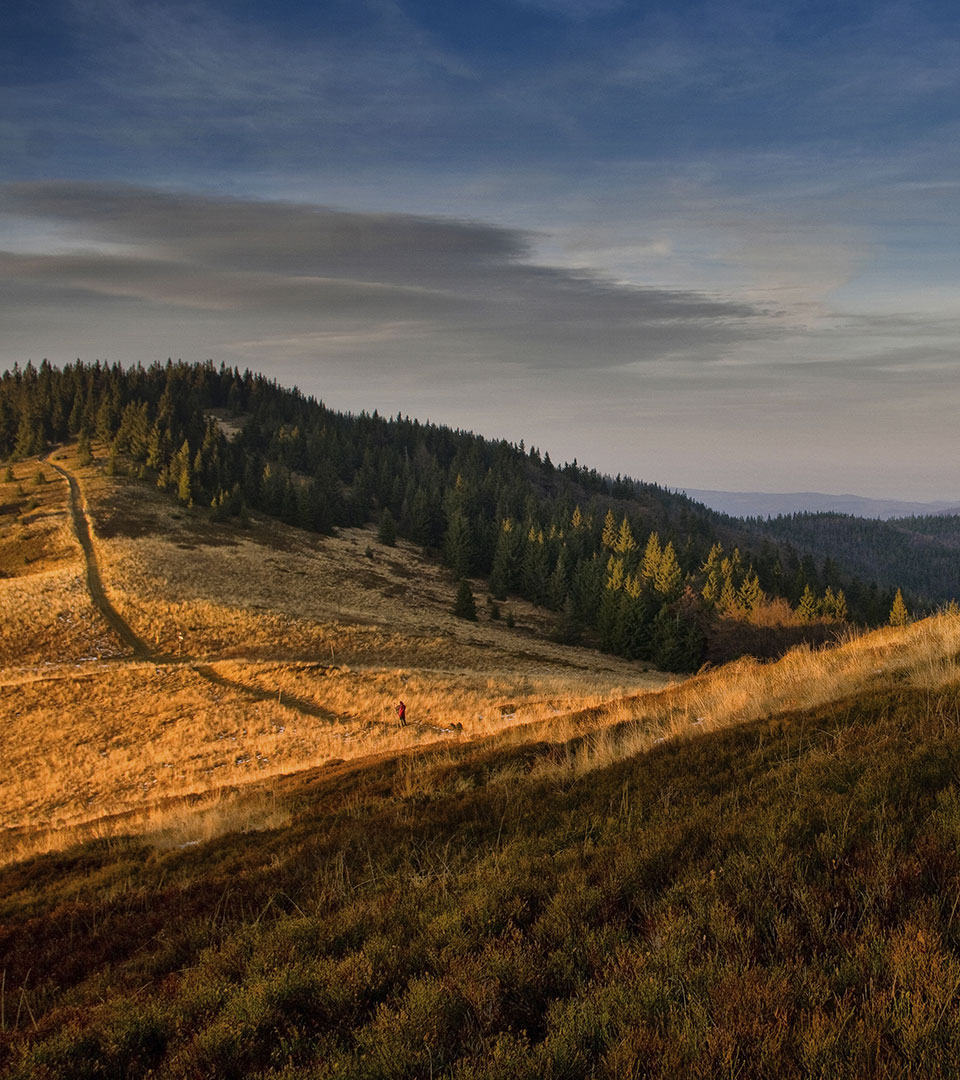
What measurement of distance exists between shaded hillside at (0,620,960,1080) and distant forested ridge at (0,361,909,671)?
65461 mm

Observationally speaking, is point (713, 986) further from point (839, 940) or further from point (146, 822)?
point (146, 822)

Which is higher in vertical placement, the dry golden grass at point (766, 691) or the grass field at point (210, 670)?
the dry golden grass at point (766, 691)

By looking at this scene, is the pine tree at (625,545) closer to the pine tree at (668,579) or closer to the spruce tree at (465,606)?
the pine tree at (668,579)

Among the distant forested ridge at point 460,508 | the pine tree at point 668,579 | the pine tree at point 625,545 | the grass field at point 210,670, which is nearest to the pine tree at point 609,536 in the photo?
the distant forested ridge at point 460,508

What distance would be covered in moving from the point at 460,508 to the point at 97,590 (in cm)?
6742

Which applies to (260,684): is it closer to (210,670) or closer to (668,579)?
(210,670)

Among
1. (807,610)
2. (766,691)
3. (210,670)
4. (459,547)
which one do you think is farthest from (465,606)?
(766,691)

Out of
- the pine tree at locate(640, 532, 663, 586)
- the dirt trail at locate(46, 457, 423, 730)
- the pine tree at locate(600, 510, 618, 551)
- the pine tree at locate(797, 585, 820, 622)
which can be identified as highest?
the pine tree at locate(600, 510, 618, 551)

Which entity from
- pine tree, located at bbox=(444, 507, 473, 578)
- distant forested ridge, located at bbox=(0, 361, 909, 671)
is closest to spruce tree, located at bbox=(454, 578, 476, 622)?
distant forested ridge, located at bbox=(0, 361, 909, 671)

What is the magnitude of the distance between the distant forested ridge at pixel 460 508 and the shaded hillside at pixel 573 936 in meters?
65.5

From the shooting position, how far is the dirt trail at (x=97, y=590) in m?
47.6

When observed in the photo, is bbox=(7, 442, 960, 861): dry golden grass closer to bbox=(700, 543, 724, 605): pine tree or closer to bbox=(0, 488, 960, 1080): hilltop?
bbox=(0, 488, 960, 1080): hilltop

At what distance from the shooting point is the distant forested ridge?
76.4 m

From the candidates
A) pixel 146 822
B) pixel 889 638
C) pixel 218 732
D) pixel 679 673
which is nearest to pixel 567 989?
pixel 146 822
